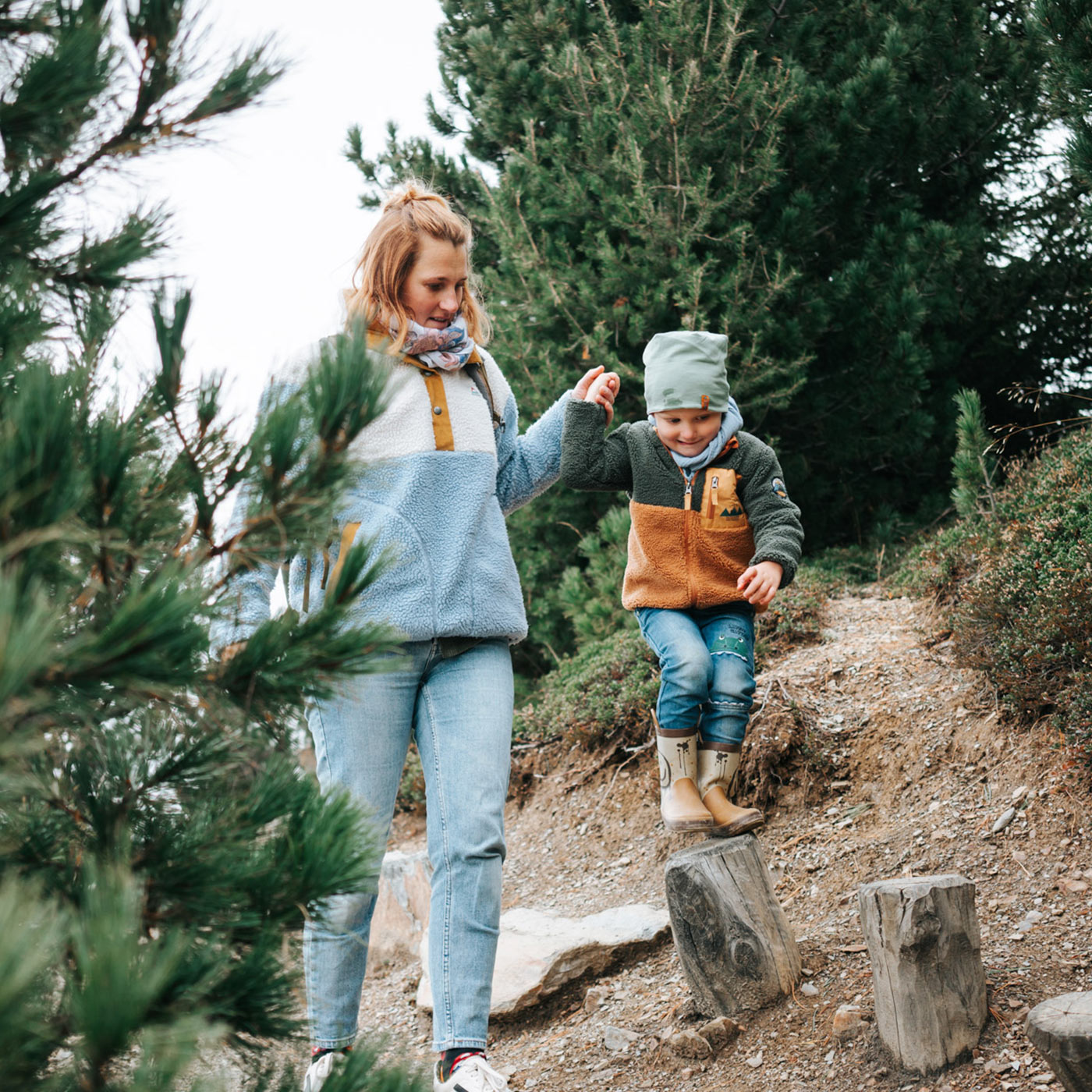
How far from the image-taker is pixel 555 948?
3676mm

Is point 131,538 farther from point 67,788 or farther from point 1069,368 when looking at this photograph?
point 1069,368

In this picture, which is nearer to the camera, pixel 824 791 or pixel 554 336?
pixel 824 791

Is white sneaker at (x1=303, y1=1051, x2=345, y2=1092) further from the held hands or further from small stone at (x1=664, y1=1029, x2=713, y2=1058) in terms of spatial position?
the held hands

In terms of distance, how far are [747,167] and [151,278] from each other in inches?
226

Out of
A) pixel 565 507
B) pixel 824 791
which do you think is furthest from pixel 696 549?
pixel 565 507

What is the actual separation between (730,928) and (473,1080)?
1.03m

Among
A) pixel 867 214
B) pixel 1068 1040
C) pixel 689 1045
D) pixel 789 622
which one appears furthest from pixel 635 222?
pixel 1068 1040

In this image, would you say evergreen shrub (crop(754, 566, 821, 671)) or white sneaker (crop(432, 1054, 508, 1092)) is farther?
evergreen shrub (crop(754, 566, 821, 671))

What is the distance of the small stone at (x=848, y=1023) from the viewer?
2639 mm

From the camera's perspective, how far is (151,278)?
1.34 meters

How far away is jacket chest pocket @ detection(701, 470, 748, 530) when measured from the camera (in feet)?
10.1

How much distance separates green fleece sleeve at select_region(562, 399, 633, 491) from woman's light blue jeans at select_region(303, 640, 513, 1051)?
0.77 metres

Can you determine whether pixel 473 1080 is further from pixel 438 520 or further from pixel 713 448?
pixel 713 448

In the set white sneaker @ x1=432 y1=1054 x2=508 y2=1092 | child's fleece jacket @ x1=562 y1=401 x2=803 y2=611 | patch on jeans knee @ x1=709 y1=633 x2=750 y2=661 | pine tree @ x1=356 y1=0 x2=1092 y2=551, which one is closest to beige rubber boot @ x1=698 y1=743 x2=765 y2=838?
patch on jeans knee @ x1=709 y1=633 x2=750 y2=661
